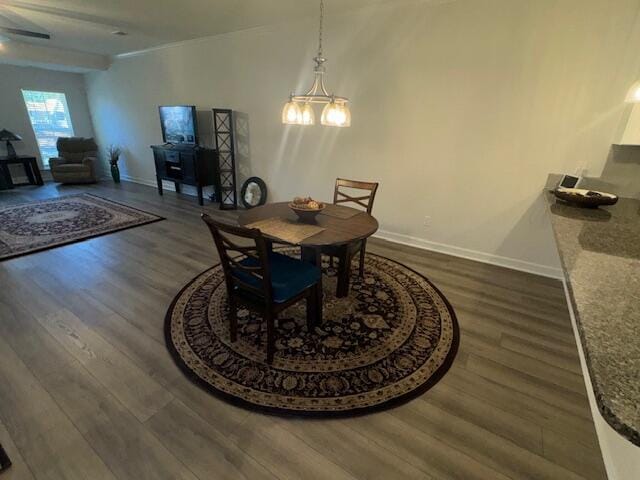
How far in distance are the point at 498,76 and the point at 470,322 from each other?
2252 millimetres

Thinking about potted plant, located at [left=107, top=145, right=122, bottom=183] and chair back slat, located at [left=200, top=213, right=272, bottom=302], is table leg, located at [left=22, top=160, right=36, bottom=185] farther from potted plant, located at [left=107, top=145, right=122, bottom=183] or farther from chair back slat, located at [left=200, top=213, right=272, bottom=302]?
chair back slat, located at [left=200, top=213, right=272, bottom=302]

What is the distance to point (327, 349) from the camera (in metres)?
2.06

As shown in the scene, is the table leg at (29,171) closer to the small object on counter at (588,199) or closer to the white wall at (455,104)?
the white wall at (455,104)

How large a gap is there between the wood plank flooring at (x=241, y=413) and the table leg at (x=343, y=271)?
0.93m

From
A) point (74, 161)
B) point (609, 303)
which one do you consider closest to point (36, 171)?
point (74, 161)

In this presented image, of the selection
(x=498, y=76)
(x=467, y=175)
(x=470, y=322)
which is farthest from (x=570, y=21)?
(x=470, y=322)

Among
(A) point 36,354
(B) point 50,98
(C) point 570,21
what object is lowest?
(A) point 36,354

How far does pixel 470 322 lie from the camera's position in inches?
92.7

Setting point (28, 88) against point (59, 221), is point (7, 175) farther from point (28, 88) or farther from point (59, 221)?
point (59, 221)

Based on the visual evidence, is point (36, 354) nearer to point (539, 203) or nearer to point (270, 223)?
point (270, 223)

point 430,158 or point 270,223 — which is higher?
point 430,158

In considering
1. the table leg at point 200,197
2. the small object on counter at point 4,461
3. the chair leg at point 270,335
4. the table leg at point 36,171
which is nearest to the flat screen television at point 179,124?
the table leg at point 200,197

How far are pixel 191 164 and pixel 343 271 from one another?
3872 mm

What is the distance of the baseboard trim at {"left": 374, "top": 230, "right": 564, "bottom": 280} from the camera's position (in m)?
3.07
